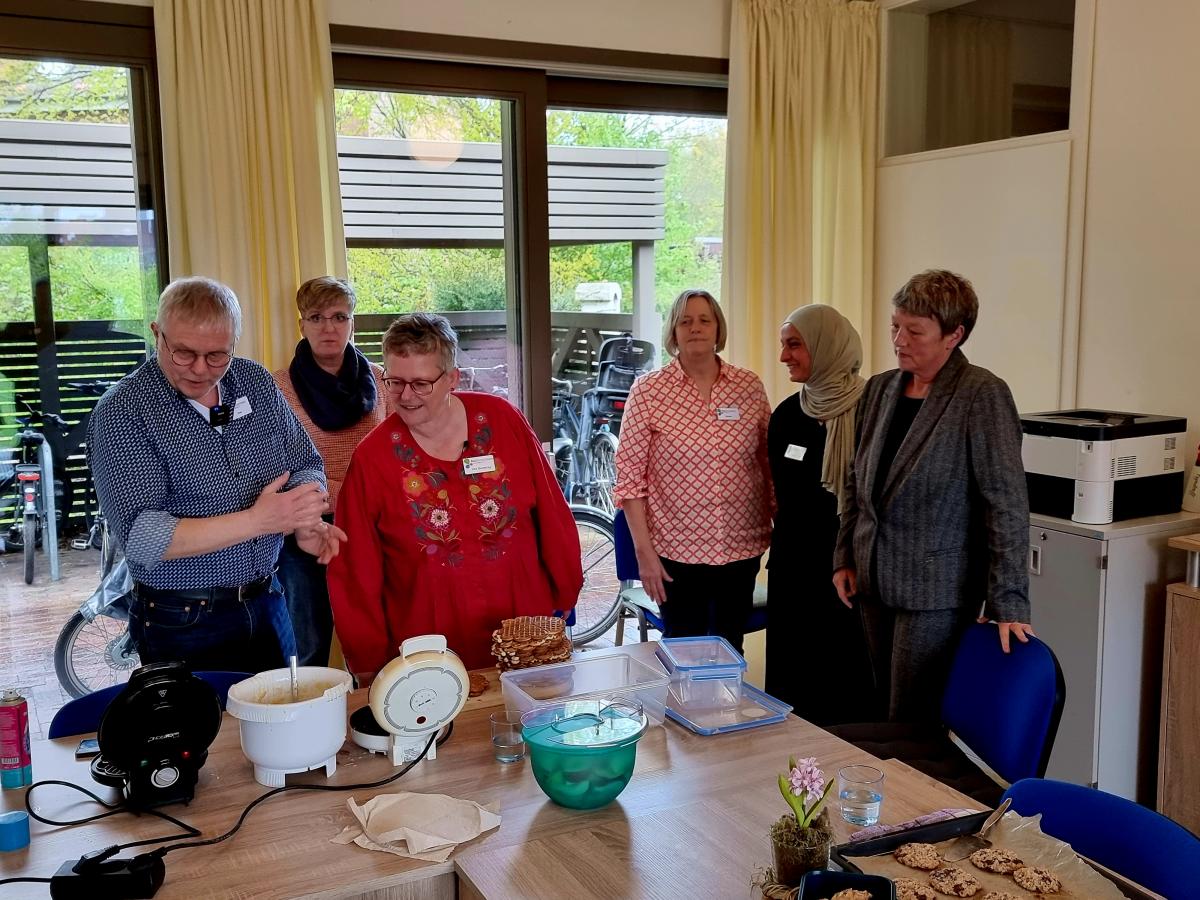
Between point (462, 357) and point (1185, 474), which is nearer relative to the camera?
point (1185, 474)

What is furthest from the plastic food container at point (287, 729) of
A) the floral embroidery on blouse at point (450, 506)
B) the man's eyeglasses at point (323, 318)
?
the man's eyeglasses at point (323, 318)

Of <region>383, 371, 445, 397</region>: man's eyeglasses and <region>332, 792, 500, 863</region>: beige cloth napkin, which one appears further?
<region>383, 371, 445, 397</region>: man's eyeglasses

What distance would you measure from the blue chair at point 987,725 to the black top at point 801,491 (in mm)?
785

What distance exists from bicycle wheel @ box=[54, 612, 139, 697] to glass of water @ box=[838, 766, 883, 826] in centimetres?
256

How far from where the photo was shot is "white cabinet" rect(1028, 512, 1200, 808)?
314 cm

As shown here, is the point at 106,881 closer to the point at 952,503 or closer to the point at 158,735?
the point at 158,735

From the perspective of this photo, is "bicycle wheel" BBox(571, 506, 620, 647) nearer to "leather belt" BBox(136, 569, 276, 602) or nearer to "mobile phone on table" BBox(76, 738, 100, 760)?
"leather belt" BBox(136, 569, 276, 602)

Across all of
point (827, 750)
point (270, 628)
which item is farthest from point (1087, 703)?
point (270, 628)

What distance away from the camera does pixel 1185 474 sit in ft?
11.1

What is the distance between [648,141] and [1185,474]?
7.66 ft

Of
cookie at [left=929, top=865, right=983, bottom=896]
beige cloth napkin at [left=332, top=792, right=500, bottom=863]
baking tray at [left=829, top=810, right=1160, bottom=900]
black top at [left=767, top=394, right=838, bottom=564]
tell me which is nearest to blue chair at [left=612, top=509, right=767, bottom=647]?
black top at [left=767, top=394, right=838, bottom=564]

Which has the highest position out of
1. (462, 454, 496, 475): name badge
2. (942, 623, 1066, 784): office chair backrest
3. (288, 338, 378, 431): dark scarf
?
(288, 338, 378, 431): dark scarf

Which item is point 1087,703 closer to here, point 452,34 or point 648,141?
point 648,141

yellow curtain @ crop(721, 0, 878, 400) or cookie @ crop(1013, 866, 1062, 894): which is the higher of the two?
yellow curtain @ crop(721, 0, 878, 400)
